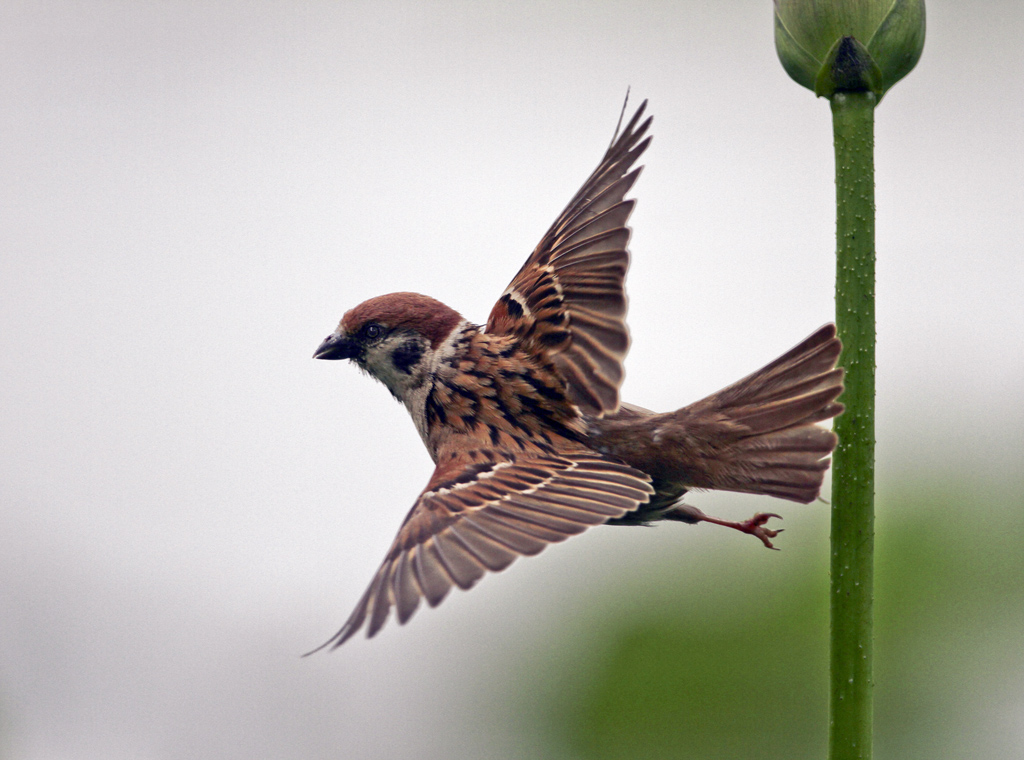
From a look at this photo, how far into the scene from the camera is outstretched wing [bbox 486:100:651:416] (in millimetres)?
1884

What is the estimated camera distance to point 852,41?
3.46 feet

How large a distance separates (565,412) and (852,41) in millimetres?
1027

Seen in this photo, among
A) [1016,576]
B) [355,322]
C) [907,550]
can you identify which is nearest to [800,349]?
[355,322]

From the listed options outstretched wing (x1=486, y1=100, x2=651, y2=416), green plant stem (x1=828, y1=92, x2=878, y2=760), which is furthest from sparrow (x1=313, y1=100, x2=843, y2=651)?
green plant stem (x1=828, y1=92, x2=878, y2=760)

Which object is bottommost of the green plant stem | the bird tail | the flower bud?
the green plant stem

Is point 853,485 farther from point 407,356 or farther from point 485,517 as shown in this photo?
point 407,356

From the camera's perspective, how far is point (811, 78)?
1.08m

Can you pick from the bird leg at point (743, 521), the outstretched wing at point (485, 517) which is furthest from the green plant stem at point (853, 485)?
the bird leg at point (743, 521)

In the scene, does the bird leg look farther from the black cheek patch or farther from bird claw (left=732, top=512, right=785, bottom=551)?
the black cheek patch

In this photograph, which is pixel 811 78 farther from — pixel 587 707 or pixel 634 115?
pixel 587 707

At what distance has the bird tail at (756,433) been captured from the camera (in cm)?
172

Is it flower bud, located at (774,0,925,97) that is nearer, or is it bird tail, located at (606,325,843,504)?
flower bud, located at (774,0,925,97)

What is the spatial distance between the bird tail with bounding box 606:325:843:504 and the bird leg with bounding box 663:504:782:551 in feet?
0.19

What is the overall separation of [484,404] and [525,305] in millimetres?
197
